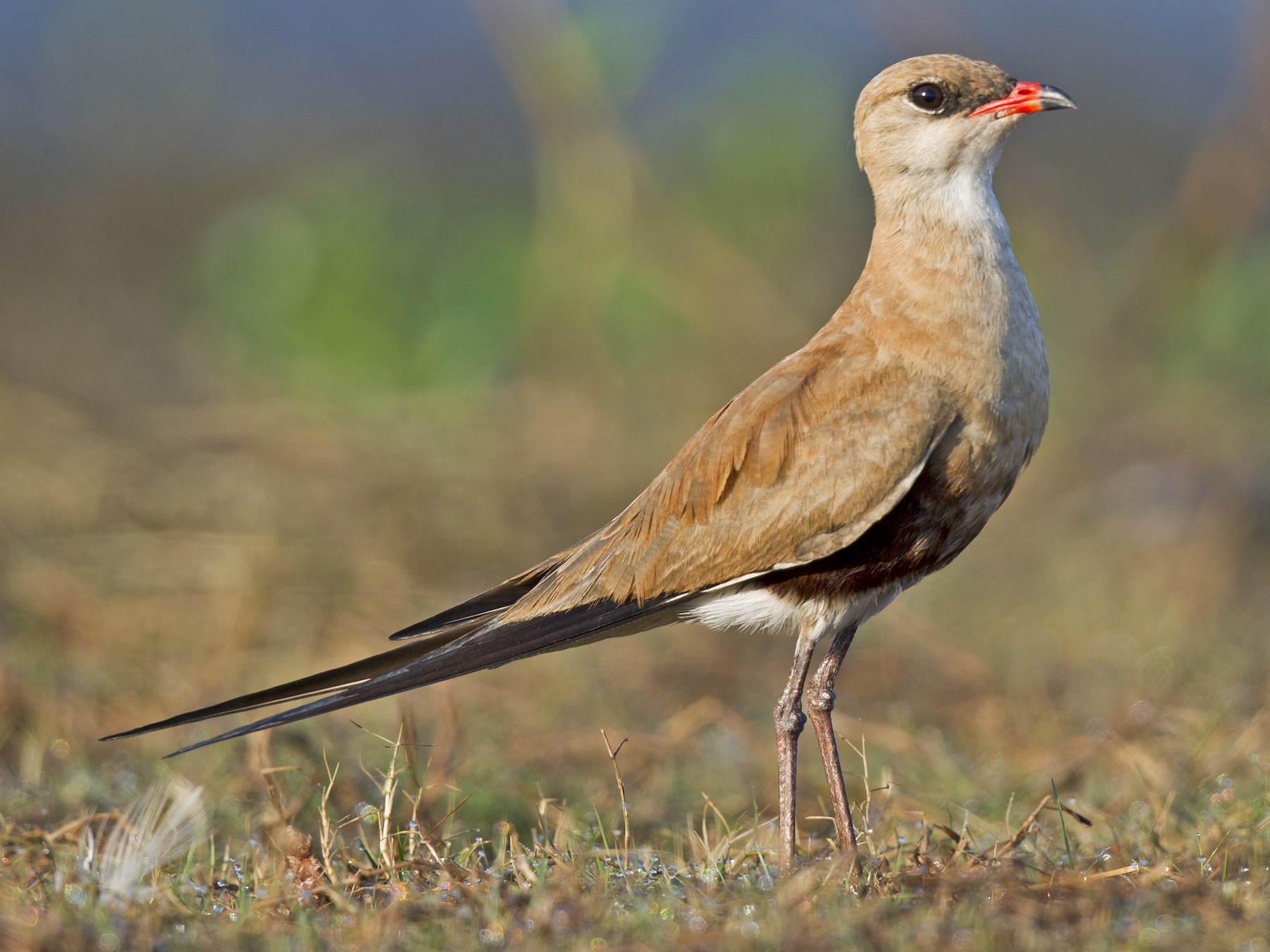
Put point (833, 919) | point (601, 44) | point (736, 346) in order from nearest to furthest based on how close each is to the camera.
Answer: point (833, 919)
point (601, 44)
point (736, 346)

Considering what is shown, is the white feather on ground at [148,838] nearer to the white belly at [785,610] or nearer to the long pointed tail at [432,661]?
the long pointed tail at [432,661]

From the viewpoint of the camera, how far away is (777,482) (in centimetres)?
319

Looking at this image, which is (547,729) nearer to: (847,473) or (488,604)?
(488,604)

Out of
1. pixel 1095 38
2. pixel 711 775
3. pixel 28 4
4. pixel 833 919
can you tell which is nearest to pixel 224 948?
pixel 833 919

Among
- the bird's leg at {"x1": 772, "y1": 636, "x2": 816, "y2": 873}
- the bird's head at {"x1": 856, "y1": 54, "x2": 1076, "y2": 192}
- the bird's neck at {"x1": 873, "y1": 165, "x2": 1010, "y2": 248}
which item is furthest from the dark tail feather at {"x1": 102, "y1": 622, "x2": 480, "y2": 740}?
the bird's head at {"x1": 856, "y1": 54, "x2": 1076, "y2": 192}

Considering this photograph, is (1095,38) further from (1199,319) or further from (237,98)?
(1199,319)

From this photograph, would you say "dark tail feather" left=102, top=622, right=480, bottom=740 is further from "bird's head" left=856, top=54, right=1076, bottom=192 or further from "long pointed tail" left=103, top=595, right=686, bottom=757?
"bird's head" left=856, top=54, right=1076, bottom=192

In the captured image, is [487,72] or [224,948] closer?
[224,948]

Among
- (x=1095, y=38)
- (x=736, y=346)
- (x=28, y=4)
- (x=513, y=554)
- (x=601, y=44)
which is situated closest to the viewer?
(x=513, y=554)

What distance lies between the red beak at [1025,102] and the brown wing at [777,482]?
0.68 m

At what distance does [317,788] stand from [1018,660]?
2743 mm

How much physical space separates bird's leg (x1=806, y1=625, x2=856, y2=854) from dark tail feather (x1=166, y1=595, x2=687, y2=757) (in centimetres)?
44

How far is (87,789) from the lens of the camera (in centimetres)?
391

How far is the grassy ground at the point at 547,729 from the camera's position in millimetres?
A: 2648
